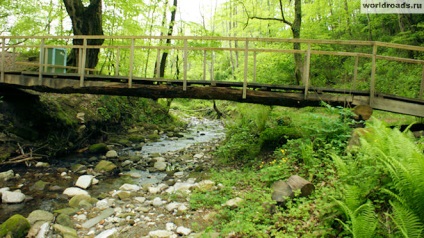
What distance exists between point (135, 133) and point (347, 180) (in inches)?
497

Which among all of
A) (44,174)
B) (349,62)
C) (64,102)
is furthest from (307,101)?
(64,102)

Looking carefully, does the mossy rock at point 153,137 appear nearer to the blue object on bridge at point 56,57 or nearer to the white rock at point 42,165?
the blue object on bridge at point 56,57

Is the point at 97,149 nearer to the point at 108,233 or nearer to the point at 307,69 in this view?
the point at 108,233

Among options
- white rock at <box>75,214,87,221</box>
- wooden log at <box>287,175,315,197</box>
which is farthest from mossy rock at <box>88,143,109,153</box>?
wooden log at <box>287,175,315,197</box>

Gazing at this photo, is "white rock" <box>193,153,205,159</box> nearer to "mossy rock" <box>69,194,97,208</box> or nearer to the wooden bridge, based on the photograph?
the wooden bridge

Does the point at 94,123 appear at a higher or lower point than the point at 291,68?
lower

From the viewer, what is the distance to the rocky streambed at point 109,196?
4895mm

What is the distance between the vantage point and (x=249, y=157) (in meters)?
8.27

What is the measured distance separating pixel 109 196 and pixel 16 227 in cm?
208

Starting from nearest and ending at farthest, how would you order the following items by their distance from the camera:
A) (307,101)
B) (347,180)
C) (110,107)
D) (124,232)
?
(347,180) < (124,232) < (307,101) < (110,107)

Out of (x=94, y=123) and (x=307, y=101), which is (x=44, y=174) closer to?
(x=94, y=123)

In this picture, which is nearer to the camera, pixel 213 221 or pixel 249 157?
pixel 213 221

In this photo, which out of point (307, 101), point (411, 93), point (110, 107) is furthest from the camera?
point (110, 107)

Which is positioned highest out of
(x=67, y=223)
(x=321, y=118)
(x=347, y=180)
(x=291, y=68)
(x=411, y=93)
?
(x=291, y=68)
